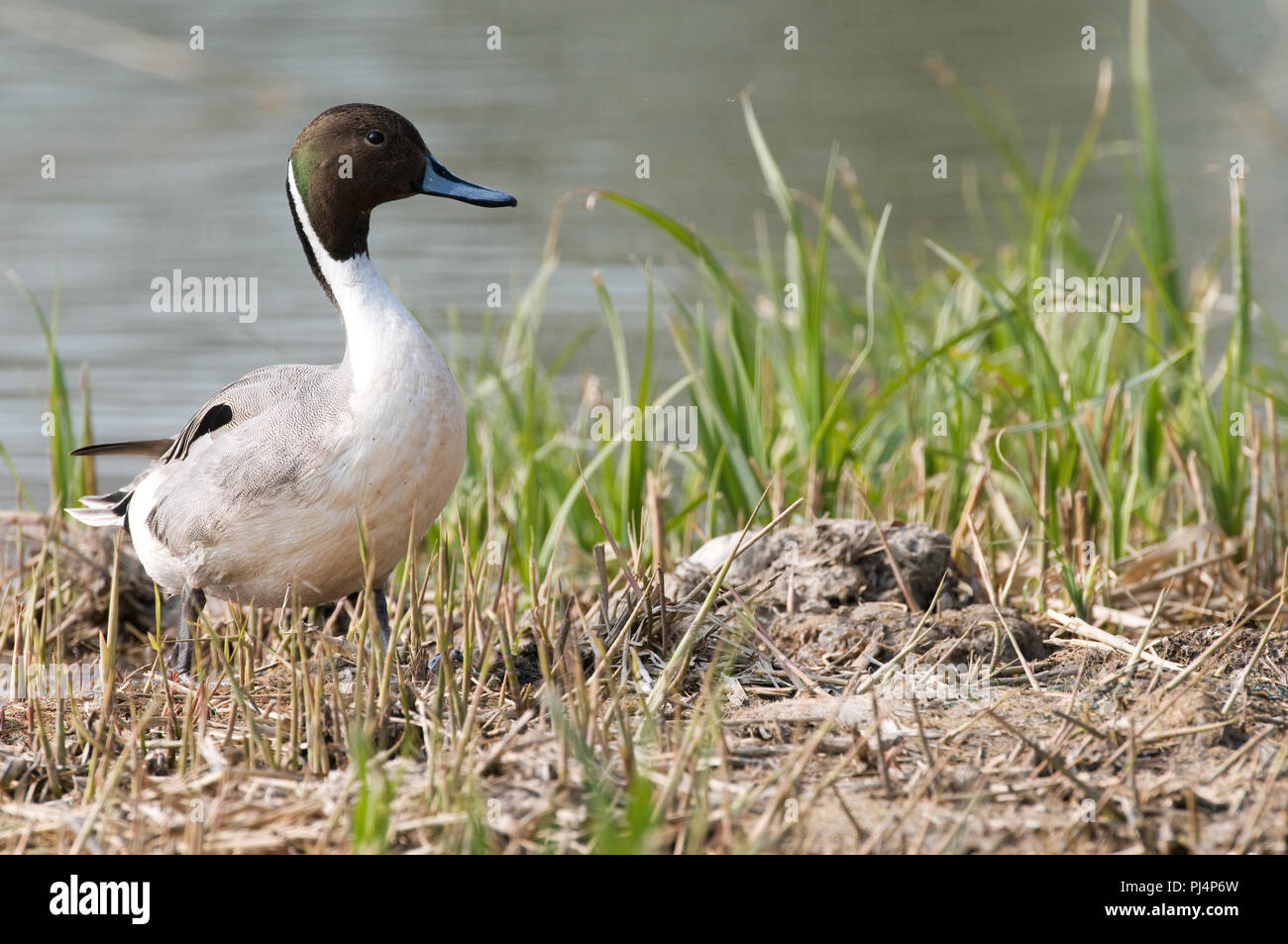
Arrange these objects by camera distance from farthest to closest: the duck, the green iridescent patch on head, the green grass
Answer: the green iridescent patch on head → the green grass → the duck

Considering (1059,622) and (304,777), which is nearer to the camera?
A: (304,777)

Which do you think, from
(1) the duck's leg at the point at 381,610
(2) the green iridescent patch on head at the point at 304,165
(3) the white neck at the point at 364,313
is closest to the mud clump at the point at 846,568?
(1) the duck's leg at the point at 381,610

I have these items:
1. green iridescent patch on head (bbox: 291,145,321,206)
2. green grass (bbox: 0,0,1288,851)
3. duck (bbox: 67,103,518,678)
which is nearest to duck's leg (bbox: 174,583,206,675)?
duck (bbox: 67,103,518,678)

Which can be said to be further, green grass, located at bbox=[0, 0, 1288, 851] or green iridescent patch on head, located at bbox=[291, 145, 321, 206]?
green iridescent patch on head, located at bbox=[291, 145, 321, 206]

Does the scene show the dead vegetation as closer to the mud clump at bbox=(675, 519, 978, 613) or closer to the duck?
the mud clump at bbox=(675, 519, 978, 613)

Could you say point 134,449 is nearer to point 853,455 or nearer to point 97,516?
point 97,516

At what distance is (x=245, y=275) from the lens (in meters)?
9.09

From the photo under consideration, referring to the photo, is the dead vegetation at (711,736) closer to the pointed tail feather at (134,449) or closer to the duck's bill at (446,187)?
the pointed tail feather at (134,449)

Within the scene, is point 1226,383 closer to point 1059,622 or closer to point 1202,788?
point 1059,622

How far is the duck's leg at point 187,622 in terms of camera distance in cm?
378

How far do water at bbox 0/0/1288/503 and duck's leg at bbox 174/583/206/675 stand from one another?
141 centimetres

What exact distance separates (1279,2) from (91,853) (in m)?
3.40

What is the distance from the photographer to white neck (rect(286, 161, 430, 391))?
11.5 ft

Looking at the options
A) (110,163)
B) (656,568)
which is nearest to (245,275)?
(110,163)
